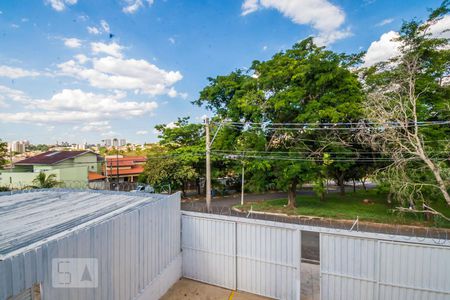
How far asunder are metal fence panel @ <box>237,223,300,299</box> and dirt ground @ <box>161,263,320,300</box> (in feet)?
1.08

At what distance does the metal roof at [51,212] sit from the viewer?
3.88 metres

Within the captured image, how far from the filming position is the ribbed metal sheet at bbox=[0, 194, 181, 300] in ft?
9.87

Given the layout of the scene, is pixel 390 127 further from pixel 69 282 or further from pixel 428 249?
pixel 69 282

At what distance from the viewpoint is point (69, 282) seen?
366cm

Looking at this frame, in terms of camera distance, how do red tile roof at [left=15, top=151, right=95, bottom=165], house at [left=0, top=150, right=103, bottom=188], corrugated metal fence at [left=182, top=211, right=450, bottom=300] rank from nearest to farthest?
corrugated metal fence at [left=182, top=211, right=450, bottom=300] → house at [left=0, top=150, right=103, bottom=188] → red tile roof at [left=15, top=151, right=95, bottom=165]

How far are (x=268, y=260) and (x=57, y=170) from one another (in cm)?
2340

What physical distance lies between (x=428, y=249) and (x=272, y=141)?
10.8m

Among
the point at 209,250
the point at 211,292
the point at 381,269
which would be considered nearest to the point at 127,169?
the point at 209,250

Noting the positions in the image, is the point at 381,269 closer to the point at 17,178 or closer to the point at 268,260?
the point at 268,260

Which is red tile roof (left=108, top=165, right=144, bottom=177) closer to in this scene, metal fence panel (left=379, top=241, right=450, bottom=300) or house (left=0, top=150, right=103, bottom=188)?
house (left=0, top=150, right=103, bottom=188)

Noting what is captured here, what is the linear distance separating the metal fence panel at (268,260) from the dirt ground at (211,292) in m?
0.33

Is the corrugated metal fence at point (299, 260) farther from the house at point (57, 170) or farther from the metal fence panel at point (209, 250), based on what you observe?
the house at point (57, 170)

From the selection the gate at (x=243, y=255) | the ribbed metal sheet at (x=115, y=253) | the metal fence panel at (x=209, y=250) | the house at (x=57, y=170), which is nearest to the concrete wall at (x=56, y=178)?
the house at (x=57, y=170)

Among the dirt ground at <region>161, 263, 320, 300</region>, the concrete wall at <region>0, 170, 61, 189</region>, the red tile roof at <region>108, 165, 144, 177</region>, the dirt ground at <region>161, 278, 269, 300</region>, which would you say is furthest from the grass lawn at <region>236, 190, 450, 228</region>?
the red tile roof at <region>108, 165, 144, 177</region>
